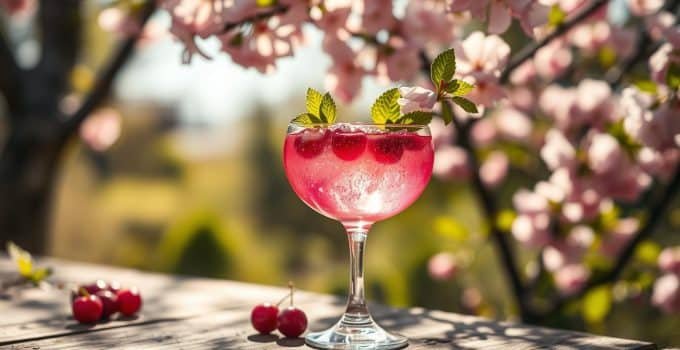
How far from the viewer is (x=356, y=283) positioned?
4.51 feet

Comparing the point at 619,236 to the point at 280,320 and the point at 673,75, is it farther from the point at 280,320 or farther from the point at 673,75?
the point at 280,320

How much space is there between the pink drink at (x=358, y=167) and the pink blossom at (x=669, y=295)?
1590 mm

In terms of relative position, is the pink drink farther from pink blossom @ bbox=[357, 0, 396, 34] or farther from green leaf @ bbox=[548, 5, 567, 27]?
green leaf @ bbox=[548, 5, 567, 27]

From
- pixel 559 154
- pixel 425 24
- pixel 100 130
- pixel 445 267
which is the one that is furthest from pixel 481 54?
pixel 100 130

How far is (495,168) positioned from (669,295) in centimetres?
84

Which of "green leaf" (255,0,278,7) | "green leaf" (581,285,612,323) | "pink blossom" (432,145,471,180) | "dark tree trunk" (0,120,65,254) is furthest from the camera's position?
"dark tree trunk" (0,120,65,254)

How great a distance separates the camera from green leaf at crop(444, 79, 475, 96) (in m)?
1.29

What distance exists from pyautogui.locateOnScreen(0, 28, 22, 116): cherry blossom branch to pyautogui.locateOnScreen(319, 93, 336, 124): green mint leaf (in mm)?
2832

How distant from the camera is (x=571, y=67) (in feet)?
9.66

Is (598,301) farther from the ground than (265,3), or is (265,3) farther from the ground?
(265,3)

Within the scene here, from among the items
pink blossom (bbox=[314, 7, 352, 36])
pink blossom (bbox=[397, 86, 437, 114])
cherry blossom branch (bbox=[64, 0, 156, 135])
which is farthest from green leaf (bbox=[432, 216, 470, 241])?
cherry blossom branch (bbox=[64, 0, 156, 135])

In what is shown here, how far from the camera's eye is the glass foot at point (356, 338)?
134cm

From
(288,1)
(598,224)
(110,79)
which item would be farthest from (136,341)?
(110,79)

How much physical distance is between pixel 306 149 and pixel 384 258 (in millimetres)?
7882
